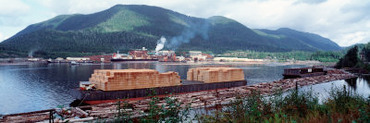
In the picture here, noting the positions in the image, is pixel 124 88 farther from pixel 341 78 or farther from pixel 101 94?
pixel 341 78

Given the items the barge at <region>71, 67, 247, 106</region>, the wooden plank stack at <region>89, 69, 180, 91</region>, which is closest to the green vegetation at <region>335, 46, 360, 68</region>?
the barge at <region>71, 67, 247, 106</region>

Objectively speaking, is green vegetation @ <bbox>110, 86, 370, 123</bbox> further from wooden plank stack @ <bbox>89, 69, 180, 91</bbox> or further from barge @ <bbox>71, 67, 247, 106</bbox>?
wooden plank stack @ <bbox>89, 69, 180, 91</bbox>

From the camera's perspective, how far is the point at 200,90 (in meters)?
41.8

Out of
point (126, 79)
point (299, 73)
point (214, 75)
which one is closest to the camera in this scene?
point (126, 79)

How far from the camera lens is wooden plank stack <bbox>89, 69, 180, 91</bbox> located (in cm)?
3284

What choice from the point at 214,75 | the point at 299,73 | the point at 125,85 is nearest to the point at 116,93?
the point at 125,85

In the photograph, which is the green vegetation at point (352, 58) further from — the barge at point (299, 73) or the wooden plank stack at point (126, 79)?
the wooden plank stack at point (126, 79)

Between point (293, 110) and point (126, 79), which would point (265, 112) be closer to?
point (293, 110)

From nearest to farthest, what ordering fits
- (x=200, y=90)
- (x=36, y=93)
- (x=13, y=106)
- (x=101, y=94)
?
(x=101, y=94), (x=13, y=106), (x=200, y=90), (x=36, y=93)

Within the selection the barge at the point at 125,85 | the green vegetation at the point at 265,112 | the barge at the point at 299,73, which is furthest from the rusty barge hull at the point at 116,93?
the barge at the point at 299,73

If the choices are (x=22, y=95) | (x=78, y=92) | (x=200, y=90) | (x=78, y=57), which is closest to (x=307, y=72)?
(x=200, y=90)

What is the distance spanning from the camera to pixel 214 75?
44.4 meters

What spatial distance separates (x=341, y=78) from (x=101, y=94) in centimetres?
6543

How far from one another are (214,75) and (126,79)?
16.7 meters
